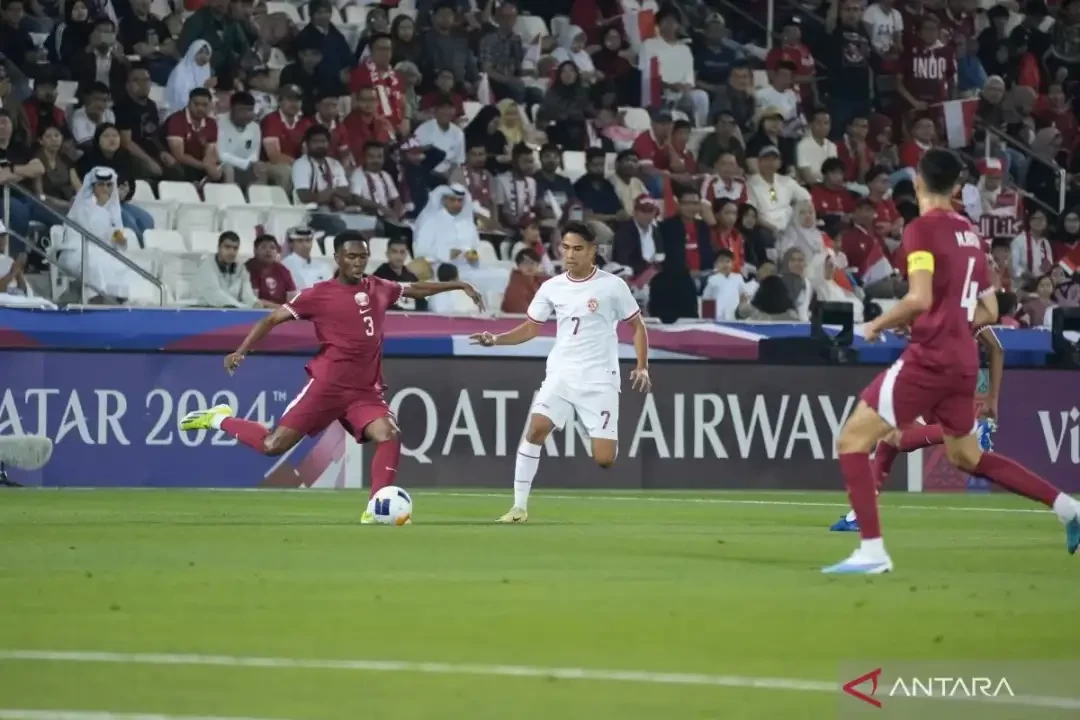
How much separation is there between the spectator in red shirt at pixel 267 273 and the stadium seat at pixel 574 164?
520 cm

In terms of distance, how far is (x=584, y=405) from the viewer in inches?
605

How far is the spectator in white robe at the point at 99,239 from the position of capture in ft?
68.8

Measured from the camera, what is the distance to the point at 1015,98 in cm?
3109

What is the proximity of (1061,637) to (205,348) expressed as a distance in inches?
555

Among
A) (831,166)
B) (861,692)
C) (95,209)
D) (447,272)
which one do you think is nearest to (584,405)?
(447,272)

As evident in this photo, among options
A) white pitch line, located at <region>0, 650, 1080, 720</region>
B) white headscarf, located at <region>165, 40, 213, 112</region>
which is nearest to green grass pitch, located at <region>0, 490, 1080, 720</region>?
white pitch line, located at <region>0, 650, 1080, 720</region>

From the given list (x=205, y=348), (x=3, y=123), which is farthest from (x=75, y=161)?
(x=205, y=348)

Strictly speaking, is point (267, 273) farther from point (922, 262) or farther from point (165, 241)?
point (922, 262)

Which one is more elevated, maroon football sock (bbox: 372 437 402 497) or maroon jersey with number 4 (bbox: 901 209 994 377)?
maroon jersey with number 4 (bbox: 901 209 994 377)

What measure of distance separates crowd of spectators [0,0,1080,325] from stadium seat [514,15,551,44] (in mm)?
26

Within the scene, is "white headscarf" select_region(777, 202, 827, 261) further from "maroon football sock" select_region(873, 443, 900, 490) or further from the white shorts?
"maroon football sock" select_region(873, 443, 900, 490)

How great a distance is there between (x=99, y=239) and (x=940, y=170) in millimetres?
12526

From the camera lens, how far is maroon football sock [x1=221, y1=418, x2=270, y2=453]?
1557 cm

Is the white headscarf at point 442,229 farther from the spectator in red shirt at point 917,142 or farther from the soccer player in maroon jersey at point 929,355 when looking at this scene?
the soccer player in maroon jersey at point 929,355
